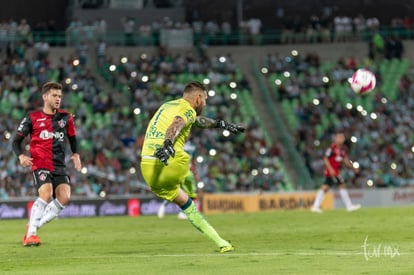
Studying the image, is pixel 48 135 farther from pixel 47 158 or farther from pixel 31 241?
pixel 31 241

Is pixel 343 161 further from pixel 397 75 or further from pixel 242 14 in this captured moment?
pixel 242 14

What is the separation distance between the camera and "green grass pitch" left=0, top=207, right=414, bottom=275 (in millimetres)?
13922

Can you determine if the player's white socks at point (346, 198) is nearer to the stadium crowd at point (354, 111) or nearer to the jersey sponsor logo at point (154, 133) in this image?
the stadium crowd at point (354, 111)

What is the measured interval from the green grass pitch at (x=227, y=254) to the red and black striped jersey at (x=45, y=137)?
4.80 ft

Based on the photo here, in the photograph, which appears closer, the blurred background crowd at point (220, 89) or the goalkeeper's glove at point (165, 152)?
the goalkeeper's glove at point (165, 152)

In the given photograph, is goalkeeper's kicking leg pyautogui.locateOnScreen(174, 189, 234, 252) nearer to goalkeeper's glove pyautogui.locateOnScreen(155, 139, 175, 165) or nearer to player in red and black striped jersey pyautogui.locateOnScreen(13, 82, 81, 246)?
goalkeeper's glove pyautogui.locateOnScreen(155, 139, 175, 165)

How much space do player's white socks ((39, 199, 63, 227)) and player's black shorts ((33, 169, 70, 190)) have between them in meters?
0.39

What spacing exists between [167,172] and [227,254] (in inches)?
58.5

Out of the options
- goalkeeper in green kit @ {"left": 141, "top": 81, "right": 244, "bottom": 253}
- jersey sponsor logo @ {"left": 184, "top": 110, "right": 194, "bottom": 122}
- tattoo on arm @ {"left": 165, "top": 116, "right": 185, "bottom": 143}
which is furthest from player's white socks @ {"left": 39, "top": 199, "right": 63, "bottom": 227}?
tattoo on arm @ {"left": 165, "top": 116, "right": 185, "bottom": 143}

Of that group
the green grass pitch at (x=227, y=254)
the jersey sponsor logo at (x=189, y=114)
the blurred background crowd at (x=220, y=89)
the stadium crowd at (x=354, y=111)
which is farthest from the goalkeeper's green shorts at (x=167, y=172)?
the stadium crowd at (x=354, y=111)

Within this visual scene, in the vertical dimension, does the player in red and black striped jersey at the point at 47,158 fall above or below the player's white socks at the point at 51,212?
above

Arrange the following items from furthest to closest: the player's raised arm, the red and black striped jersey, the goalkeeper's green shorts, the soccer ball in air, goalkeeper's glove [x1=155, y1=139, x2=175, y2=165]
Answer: the soccer ball in air
the red and black striped jersey
the player's raised arm
the goalkeeper's green shorts
goalkeeper's glove [x1=155, y1=139, x2=175, y2=165]

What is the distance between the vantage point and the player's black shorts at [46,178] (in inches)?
727

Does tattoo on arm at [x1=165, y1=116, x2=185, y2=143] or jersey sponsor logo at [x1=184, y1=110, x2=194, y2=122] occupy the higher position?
jersey sponsor logo at [x1=184, y1=110, x2=194, y2=122]
